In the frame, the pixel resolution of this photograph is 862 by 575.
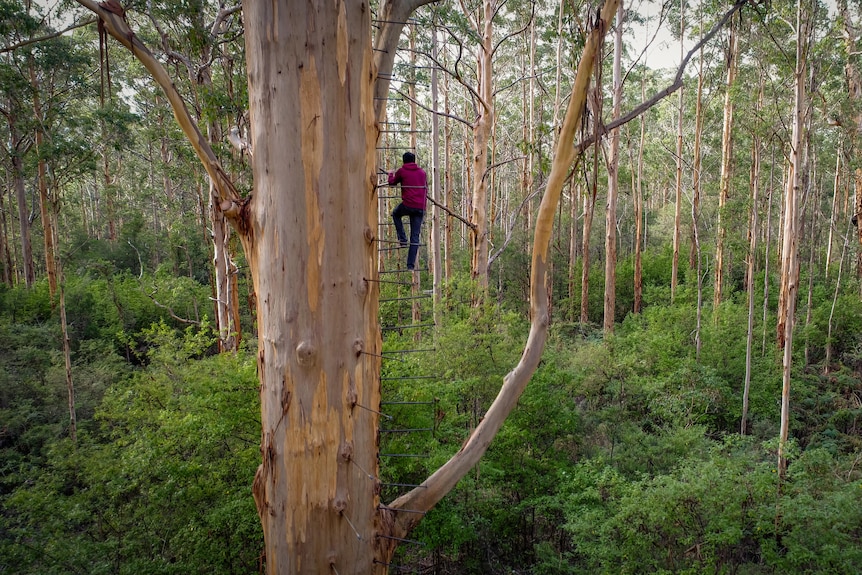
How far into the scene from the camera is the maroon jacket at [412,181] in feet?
12.8

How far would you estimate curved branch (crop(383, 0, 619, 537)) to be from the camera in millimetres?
2201

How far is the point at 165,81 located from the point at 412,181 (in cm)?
223

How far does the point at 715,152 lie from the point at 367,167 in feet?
77.4

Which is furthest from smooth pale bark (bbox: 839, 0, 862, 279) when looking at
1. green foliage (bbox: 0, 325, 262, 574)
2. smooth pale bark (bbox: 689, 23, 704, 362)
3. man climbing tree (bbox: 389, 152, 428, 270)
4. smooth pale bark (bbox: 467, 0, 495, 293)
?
green foliage (bbox: 0, 325, 262, 574)

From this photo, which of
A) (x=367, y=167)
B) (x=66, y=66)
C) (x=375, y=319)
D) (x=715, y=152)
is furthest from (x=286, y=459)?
(x=715, y=152)

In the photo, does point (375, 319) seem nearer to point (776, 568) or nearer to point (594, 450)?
point (776, 568)

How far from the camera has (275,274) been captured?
1891mm

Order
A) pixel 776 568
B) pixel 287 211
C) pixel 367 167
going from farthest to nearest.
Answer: pixel 776 568 → pixel 367 167 → pixel 287 211

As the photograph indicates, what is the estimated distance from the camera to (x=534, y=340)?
254cm

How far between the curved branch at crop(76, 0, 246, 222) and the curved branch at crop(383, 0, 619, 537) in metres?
1.37

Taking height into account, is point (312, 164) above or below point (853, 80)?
below

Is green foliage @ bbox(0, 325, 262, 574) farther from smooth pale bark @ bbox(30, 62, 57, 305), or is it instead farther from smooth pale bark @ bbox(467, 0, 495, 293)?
smooth pale bark @ bbox(30, 62, 57, 305)

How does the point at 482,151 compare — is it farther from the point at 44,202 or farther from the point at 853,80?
the point at 44,202

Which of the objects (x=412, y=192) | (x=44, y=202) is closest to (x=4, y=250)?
(x=44, y=202)
